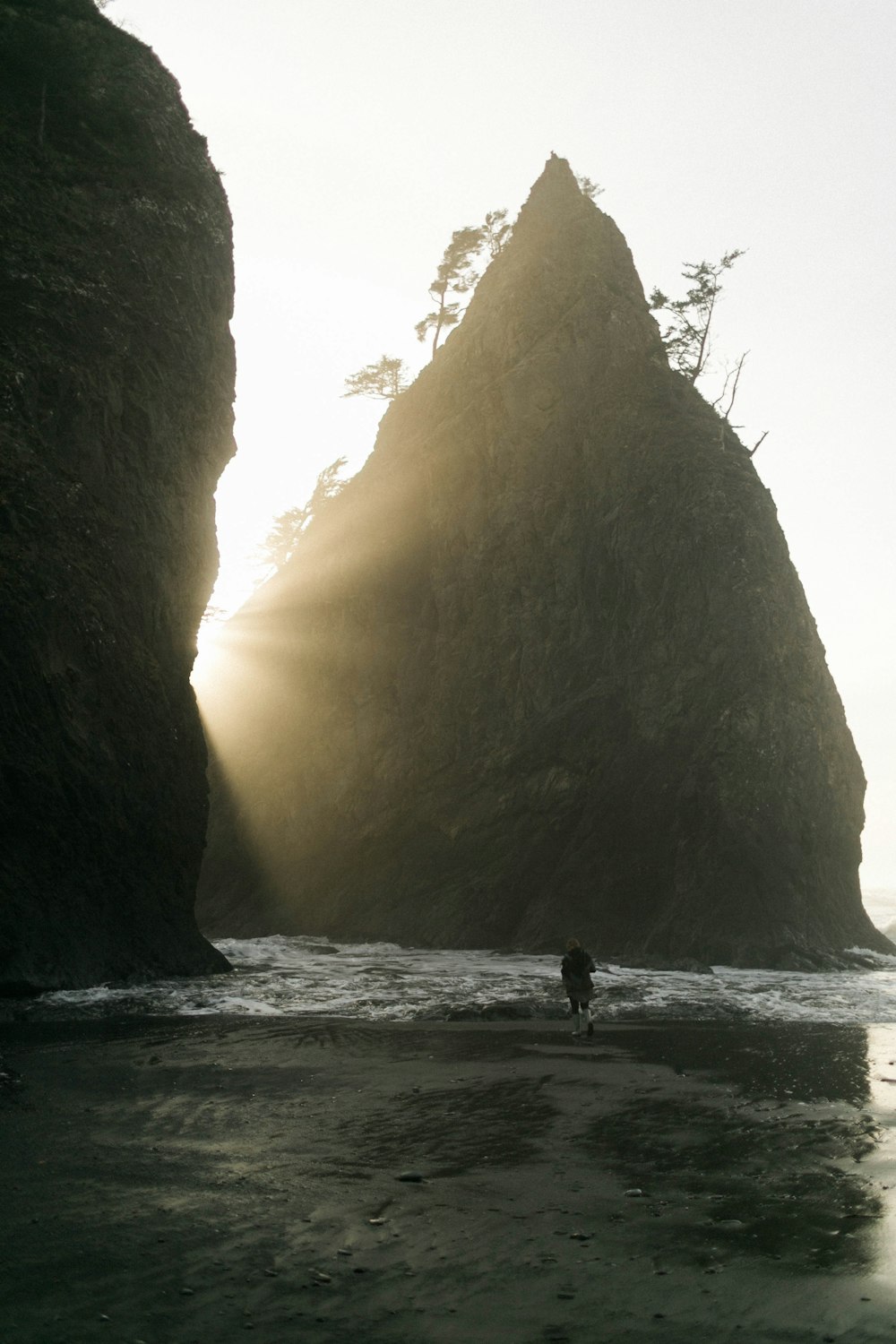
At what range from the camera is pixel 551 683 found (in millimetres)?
40344

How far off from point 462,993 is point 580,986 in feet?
A: 17.3

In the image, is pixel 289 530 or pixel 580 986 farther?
pixel 289 530

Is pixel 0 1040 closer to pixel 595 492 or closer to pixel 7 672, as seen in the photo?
pixel 7 672

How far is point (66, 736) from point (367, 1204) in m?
15.8

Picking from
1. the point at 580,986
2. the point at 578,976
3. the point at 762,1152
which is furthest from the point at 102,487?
the point at 762,1152

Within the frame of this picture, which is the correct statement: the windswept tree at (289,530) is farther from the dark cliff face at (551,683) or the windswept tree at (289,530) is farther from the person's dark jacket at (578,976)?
the person's dark jacket at (578,976)

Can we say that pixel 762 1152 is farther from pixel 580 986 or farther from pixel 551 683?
pixel 551 683

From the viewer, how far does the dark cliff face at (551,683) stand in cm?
3400

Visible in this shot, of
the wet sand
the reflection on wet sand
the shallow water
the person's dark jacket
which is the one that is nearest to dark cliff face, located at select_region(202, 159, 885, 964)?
the shallow water

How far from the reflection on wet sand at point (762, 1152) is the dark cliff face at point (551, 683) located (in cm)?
1783

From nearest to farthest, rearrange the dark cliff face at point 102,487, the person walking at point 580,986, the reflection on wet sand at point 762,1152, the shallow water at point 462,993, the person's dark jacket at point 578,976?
the reflection on wet sand at point 762,1152 < the person walking at point 580,986 < the person's dark jacket at point 578,976 < the shallow water at point 462,993 < the dark cliff face at point 102,487

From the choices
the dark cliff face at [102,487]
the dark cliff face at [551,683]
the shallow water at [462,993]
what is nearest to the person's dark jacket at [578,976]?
the shallow water at [462,993]

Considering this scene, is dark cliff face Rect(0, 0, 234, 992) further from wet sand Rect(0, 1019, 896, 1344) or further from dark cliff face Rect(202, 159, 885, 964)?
dark cliff face Rect(202, 159, 885, 964)

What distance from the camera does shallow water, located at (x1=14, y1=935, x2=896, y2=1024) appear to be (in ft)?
60.8
